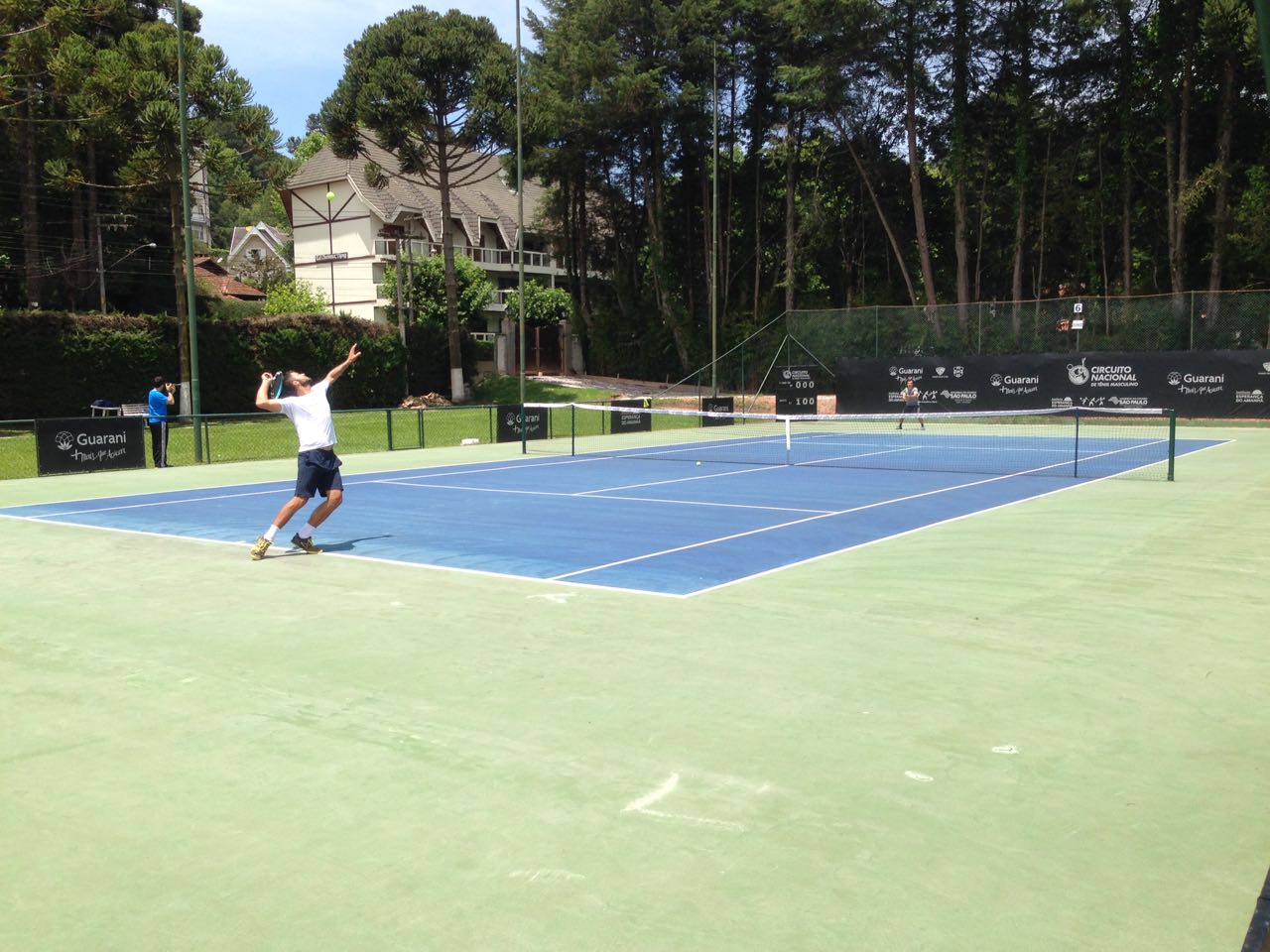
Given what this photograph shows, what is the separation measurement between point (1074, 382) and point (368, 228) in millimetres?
38108

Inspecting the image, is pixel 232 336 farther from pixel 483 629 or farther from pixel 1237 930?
pixel 1237 930

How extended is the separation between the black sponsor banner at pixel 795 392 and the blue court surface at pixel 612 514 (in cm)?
1813

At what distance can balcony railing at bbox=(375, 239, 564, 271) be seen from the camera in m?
59.0

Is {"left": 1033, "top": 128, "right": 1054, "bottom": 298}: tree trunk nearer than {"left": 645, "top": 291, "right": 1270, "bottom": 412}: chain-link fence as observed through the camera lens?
No

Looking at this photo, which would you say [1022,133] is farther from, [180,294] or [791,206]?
[180,294]

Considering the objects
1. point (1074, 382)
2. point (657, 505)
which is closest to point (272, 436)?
point (657, 505)

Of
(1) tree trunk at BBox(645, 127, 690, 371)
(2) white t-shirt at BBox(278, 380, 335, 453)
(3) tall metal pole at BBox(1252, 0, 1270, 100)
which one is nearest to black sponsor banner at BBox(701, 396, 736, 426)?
(1) tree trunk at BBox(645, 127, 690, 371)

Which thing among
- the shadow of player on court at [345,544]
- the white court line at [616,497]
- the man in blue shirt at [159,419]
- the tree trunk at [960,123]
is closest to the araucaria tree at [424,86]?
the tree trunk at [960,123]

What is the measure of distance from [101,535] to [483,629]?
7004 mm

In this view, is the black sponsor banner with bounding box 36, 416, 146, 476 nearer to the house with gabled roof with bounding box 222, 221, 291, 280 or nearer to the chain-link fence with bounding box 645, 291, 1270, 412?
the chain-link fence with bounding box 645, 291, 1270, 412

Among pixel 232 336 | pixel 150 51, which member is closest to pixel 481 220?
pixel 232 336

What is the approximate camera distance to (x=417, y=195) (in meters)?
63.3

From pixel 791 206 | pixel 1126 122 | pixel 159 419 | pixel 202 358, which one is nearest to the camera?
pixel 159 419

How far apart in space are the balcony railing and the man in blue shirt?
3234 cm
